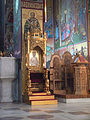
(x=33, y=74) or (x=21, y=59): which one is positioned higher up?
(x=21, y=59)

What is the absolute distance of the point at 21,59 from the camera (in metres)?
10.2

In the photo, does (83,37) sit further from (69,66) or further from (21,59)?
(21,59)

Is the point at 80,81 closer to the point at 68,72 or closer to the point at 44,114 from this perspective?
the point at 68,72

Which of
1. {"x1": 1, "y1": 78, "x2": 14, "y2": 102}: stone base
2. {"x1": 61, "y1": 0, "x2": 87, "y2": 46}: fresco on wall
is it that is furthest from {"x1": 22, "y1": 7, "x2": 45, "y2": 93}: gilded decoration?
{"x1": 61, "y1": 0, "x2": 87, "y2": 46}: fresco on wall

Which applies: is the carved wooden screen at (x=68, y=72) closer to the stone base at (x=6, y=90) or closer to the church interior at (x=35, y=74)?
the church interior at (x=35, y=74)

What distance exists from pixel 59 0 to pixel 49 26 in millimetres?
2822

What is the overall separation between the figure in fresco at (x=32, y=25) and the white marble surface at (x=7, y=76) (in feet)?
4.92

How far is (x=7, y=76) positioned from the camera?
395 inches

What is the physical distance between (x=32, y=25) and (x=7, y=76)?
245 centimetres

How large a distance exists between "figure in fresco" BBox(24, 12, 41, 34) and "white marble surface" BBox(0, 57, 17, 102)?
1.50 meters

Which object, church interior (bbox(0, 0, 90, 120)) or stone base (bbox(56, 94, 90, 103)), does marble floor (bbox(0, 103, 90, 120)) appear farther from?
stone base (bbox(56, 94, 90, 103))

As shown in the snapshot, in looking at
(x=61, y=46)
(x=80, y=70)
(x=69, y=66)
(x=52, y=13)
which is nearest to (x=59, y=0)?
(x=52, y=13)

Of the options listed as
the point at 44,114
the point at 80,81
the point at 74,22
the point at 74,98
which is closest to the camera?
the point at 44,114

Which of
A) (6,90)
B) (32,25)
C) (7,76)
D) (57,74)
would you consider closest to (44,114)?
(7,76)
